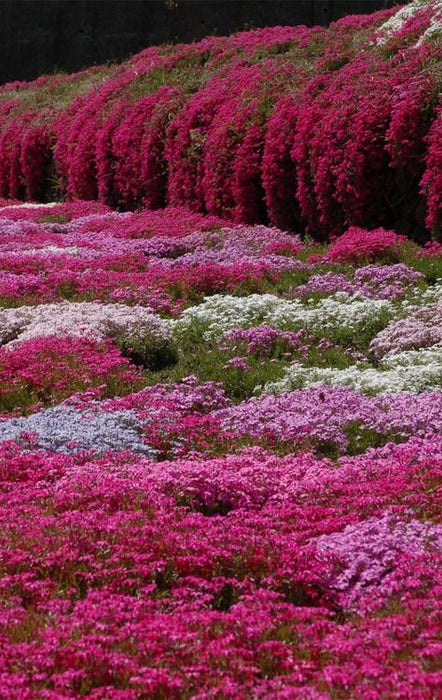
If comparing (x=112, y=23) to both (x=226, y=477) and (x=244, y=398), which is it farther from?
(x=226, y=477)

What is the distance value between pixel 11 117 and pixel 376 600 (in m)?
34.6

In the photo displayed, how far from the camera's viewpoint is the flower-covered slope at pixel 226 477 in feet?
14.8

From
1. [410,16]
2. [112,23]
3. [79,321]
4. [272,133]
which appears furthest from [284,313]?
[112,23]

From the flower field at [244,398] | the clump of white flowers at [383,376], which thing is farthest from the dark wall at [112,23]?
the clump of white flowers at [383,376]

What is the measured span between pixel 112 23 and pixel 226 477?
3892 centimetres

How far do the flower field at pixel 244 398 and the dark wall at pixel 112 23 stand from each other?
1362 centimetres

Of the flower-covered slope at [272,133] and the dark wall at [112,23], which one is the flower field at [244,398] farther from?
the dark wall at [112,23]

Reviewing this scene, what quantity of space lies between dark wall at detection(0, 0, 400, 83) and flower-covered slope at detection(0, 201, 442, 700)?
2516 cm

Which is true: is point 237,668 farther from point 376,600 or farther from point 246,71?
point 246,71

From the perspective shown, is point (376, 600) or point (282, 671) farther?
point (376, 600)

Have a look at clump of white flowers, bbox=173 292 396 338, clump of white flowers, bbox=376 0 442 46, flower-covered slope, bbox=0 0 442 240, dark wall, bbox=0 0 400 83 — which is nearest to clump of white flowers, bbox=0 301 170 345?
clump of white flowers, bbox=173 292 396 338

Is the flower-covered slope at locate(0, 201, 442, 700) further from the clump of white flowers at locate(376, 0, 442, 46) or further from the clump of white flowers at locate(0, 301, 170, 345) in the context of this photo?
the clump of white flowers at locate(376, 0, 442, 46)

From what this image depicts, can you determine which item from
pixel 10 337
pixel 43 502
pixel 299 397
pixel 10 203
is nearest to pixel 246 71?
pixel 10 203

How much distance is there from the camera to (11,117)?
36.9 m
